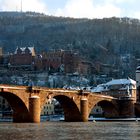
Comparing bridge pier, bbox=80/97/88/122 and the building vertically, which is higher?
the building

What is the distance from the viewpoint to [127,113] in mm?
143125

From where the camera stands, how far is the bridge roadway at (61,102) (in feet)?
318

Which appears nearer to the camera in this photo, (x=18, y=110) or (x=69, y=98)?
(x=18, y=110)

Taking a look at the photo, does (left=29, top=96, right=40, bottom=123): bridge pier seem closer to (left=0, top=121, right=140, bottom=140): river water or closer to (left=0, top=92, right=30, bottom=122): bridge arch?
(left=0, top=92, right=30, bottom=122): bridge arch

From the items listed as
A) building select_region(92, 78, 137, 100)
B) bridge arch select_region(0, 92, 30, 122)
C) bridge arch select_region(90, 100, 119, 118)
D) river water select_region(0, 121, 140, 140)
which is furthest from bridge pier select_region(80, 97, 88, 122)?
building select_region(92, 78, 137, 100)

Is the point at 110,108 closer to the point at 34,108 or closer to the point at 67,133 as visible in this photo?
the point at 34,108

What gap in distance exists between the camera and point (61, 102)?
120062 mm

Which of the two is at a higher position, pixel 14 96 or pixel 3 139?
pixel 14 96

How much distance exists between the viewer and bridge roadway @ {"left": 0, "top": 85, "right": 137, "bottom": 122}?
96875mm

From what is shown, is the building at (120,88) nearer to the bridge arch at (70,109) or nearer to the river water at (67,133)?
the bridge arch at (70,109)

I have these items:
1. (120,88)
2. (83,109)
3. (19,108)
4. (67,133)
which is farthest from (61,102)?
(67,133)

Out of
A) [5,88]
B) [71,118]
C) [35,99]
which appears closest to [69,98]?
[71,118]

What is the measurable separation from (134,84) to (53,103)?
3657 centimetres

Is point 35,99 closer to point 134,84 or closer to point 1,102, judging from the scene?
point 134,84
